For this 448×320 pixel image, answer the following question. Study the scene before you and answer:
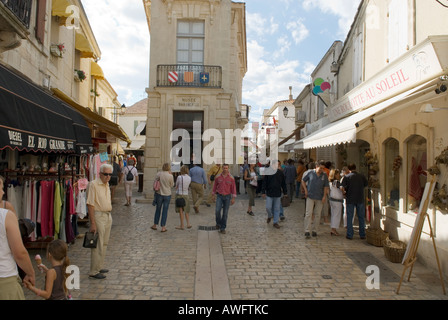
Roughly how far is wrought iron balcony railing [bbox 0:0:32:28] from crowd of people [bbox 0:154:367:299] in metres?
3.32

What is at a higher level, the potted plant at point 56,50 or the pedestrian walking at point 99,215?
the potted plant at point 56,50

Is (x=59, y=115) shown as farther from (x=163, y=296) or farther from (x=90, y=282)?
(x=163, y=296)

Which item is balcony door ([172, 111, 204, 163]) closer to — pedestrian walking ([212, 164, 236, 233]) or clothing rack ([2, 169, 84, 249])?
pedestrian walking ([212, 164, 236, 233])

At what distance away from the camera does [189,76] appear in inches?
555

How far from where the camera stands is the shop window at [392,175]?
7.44m

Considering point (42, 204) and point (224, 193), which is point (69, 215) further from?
point (224, 193)

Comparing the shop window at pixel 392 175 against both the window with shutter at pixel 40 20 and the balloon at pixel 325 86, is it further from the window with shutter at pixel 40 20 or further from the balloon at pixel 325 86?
the window with shutter at pixel 40 20

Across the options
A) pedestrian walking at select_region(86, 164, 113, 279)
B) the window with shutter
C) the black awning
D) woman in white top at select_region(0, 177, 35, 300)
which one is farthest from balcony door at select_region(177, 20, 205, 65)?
woman in white top at select_region(0, 177, 35, 300)

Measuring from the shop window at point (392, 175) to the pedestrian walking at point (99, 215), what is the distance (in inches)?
231

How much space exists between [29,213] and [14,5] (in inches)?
147

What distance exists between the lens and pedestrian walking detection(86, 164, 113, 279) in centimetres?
505

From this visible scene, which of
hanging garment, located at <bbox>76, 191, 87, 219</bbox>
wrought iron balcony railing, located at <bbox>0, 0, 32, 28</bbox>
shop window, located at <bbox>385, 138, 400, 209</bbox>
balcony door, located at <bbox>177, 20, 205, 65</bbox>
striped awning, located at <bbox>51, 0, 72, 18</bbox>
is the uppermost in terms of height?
balcony door, located at <bbox>177, 20, 205, 65</bbox>

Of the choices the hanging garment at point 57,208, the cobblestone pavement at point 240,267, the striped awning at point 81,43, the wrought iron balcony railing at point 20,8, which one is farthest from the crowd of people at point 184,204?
the striped awning at point 81,43

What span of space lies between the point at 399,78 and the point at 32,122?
6.81 m
